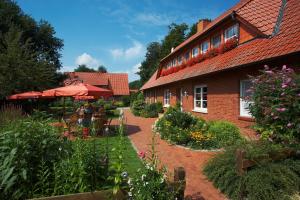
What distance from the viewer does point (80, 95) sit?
34.8ft

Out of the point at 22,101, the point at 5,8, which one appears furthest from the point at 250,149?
the point at 5,8

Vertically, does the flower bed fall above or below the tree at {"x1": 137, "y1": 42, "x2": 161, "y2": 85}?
below

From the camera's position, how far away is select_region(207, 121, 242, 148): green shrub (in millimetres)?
9149

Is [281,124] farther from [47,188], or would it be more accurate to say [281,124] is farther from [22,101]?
[22,101]

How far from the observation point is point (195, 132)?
9656 mm

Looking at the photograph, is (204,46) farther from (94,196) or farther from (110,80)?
(110,80)

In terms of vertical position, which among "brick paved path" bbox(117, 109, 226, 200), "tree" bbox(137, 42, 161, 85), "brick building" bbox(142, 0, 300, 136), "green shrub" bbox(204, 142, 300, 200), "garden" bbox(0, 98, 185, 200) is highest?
"tree" bbox(137, 42, 161, 85)

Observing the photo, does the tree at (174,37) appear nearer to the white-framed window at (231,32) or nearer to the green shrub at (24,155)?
the white-framed window at (231,32)

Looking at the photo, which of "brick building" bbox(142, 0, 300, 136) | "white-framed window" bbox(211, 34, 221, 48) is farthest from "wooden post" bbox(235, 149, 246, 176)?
"white-framed window" bbox(211, 34, 221, 48)

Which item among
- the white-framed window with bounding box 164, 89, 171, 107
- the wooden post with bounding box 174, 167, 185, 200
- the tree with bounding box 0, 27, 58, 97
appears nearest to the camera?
the wooden post with bounding box 174, 167, 185, 200

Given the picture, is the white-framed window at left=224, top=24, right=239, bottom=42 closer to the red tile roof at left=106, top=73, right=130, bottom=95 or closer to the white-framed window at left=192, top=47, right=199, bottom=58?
the white-framed window at left=192, top=47, right=199, bottom=58

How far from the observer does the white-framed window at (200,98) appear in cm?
1393

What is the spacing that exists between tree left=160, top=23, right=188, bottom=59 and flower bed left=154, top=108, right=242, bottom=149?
4007cm

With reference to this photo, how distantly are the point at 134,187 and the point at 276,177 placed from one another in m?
2.51
